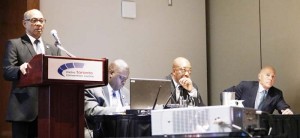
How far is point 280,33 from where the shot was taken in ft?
18.7

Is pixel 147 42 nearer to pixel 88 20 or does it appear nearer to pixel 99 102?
pixel 88 20

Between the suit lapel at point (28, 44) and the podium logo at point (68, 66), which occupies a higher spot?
the suit lapel at point (28, 44)

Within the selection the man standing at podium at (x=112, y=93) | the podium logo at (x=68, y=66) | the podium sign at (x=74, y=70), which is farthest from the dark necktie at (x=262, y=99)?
the podium logo at (x=68, y=66)

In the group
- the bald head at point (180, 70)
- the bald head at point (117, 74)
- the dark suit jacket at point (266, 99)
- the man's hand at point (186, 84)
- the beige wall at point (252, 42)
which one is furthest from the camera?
the beige wall at point (252, 42)

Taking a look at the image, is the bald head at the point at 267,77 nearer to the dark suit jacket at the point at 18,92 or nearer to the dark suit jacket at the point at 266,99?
the dark suit jacket at the point at 266,99

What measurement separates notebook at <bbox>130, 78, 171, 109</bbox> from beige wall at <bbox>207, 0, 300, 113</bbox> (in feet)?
7.24

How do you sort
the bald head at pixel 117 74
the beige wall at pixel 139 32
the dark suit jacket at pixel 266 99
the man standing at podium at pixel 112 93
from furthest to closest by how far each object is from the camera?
the beige wall at pixel 139 32
the dark suit jacket at pixel 266 99
the bald head at pixel 117 74
the man standing at podium at pixel 112 93

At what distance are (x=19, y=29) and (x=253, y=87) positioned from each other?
2441 mm

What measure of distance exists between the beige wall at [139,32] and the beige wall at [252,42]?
6.3 inches

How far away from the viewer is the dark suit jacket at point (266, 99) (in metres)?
5.13

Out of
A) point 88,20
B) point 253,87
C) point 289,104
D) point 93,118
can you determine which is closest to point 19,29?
point 88,20

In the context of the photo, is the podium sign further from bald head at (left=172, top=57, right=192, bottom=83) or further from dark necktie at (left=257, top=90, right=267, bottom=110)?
dark necktie at (left=257, top=90, right=267, bottom=110)

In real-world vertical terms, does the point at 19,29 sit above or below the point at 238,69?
above

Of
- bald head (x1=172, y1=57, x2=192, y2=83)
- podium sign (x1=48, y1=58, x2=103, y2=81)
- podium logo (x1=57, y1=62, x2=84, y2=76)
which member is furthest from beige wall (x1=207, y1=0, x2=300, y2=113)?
podium logo (x1=57, y1=62, x2=84, y2=76)
